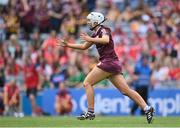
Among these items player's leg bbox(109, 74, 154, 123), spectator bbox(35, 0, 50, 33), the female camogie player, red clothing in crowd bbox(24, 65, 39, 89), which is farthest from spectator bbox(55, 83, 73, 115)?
player's leg bbox(109, 74, 154, 123)

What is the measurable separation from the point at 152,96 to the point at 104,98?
1550 millimetres

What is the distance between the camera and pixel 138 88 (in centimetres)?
2520

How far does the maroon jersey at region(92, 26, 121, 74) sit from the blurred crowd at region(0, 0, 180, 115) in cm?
838

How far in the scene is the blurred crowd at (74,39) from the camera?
85.7ft

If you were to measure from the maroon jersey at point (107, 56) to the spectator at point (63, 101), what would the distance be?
27.1 ft

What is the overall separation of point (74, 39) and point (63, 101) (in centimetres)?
376

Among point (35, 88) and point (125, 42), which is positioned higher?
point (125, 42)

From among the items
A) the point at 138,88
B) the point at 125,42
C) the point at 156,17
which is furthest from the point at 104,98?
the point at 156,17

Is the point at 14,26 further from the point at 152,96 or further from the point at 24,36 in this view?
the point at 152,96

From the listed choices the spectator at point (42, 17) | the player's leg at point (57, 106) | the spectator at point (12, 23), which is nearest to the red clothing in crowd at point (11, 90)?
the player's leg at point (57, 106)

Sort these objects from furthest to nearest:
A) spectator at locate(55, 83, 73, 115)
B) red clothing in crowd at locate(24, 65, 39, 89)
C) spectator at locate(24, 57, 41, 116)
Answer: red clothing in crowd at locate(24, 65, 39, 89) < spectator at locate(24, 57, 41, 116) < spectator at locate(55, 83, 73, 115)

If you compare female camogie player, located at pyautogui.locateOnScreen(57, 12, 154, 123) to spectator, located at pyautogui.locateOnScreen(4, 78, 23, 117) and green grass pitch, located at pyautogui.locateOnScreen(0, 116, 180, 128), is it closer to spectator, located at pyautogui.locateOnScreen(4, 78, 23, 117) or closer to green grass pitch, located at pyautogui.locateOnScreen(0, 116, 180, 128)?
green grass pitch, located at pyautogui.locateOnScreen(0, 116, 180, 128)

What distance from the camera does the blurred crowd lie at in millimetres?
26125

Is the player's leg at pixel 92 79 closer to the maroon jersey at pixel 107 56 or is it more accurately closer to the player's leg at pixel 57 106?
the maroon jersey at pixel 107 56
